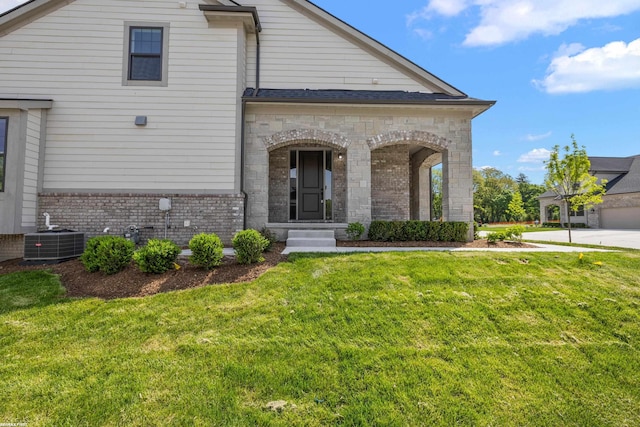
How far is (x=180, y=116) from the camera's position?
7715 mm

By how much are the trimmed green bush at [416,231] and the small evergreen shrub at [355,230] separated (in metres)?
0.34

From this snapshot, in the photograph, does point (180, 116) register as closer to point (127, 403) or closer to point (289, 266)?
point (289, 266)

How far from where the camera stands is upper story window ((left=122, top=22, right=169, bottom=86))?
772 cm

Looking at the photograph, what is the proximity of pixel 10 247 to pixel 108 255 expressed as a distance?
4.52 meters

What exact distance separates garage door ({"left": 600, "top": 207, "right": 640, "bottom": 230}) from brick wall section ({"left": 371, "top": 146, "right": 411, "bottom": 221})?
22.0 meters

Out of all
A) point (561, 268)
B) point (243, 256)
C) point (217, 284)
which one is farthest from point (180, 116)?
point (561, 268)

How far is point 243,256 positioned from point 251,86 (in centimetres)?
611

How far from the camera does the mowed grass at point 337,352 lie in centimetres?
237

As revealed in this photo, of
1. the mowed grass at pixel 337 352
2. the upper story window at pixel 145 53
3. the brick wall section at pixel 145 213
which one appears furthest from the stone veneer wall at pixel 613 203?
the upper story window at pixel 145 53

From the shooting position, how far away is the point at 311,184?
10219mm

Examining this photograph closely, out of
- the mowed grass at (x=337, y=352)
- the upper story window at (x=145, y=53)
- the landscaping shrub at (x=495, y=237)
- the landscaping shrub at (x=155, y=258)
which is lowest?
the mowed grass at (x=337, y=352)

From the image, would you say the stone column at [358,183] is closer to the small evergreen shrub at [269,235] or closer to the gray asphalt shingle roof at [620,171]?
the small evergreen shrub at [269,235]

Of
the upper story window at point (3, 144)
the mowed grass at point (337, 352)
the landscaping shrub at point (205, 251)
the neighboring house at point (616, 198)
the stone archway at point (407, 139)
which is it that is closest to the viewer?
the mowed grass at point (337, 352)

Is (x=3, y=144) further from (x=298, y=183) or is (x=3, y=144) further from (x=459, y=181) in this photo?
(x=459, y=181)
